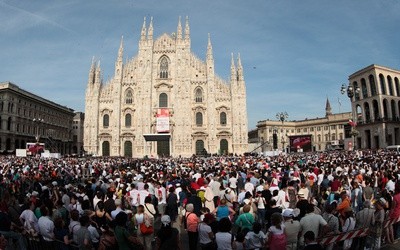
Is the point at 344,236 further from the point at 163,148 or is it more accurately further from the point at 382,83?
the point at 382,83

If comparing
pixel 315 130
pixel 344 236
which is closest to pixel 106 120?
pixel 344 236

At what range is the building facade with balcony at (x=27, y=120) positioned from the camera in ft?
175

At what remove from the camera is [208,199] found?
9.92 meters

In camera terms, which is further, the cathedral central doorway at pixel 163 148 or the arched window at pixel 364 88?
the arched window at pixel 364 88

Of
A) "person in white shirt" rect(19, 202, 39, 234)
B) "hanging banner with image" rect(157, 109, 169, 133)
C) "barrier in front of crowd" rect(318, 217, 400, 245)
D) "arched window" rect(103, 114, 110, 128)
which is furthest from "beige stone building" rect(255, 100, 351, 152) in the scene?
"person in white shirt" rect(19, 202, 39, 234)

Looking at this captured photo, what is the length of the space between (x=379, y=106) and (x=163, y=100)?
3619 centimetres

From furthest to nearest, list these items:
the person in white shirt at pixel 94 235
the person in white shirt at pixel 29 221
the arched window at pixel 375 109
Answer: the arched window at pixel 375 109, the person in white shirt at pixel 29 221, the person in white shirt at pixel 94 235

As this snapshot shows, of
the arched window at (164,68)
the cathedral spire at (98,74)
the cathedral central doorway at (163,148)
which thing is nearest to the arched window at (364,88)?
the arched window at (164,68)

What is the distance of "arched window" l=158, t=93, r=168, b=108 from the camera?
52875mm

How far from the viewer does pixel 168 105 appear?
5266cm

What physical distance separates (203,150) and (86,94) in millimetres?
21478

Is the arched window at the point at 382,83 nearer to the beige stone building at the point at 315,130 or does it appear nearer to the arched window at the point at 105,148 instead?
the beige stone building at the point at 315,130

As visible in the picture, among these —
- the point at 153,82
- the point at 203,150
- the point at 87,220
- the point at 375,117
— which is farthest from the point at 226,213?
the point at 375,117

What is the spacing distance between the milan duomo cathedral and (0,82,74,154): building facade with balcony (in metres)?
9.97
